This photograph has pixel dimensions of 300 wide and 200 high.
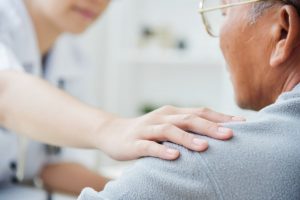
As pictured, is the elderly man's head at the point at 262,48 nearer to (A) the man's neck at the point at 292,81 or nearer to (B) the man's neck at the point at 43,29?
(A) the man's neck at the point at 292,81

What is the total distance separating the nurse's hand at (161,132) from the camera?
24.5 inches

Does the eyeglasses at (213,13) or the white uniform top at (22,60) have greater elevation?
the eyeglasses at (213,13)

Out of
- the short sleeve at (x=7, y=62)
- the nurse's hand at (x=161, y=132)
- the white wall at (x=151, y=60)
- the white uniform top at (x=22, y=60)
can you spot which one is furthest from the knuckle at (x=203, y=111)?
the white wall at (x=151, y=60)

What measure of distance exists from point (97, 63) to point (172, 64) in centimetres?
Result: 52

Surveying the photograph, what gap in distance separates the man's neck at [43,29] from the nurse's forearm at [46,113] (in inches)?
21.3

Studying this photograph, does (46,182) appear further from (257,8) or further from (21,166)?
(257,8)

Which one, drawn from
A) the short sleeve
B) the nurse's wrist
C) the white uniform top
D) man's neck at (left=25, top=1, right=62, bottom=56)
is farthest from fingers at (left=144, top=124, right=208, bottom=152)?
man's neck at (left=25, top=1, right=62, bottom=56)

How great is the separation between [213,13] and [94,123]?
0.31 m

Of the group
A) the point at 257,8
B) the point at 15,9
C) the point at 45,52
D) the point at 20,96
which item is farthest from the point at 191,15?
the point at 257,8

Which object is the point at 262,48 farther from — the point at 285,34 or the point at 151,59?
the point at 151,59

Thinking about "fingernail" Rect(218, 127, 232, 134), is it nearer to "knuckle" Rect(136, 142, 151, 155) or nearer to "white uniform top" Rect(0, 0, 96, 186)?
"knuckle" Rect(136, 142, 151, 155)

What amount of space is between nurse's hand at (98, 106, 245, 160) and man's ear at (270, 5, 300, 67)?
0.11 metres

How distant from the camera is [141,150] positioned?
69 centimetres

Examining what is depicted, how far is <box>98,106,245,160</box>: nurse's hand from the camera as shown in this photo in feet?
2.04
